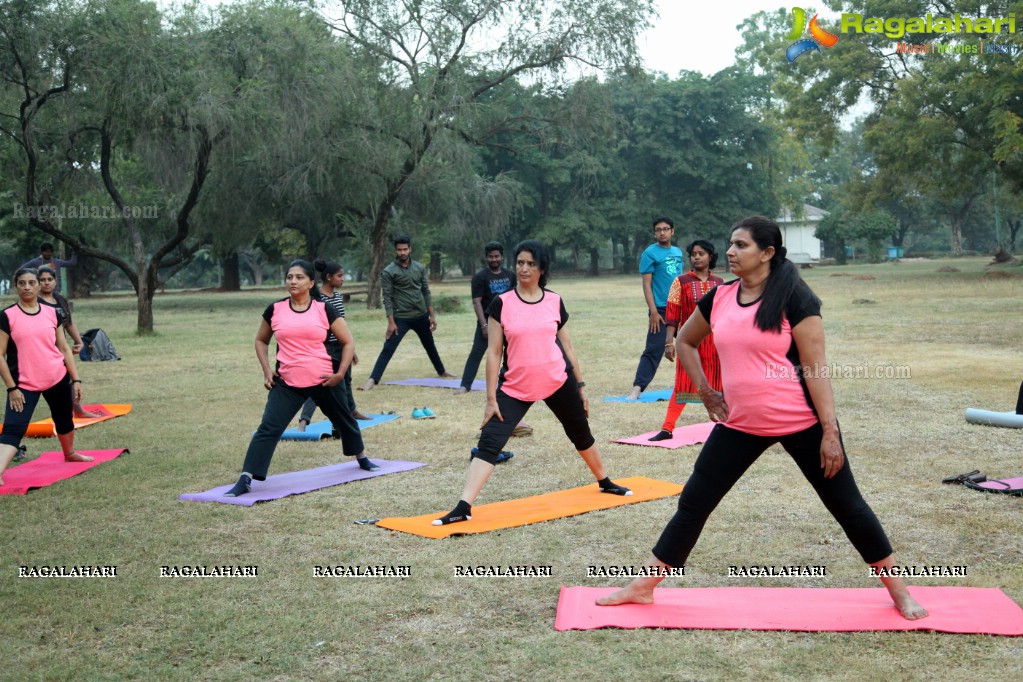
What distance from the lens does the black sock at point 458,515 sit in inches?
251

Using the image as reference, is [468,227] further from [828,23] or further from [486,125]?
[828,23]

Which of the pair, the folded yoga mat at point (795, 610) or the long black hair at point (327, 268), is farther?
the long black hair at point (327, 268)

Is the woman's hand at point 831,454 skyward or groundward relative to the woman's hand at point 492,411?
skyward

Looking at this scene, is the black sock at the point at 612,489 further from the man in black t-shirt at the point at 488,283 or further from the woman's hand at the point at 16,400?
the man in black t-shirt at the point at 488,283

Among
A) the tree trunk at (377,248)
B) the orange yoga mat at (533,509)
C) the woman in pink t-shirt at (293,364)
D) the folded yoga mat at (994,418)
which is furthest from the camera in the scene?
the tree trunk at (377,248)

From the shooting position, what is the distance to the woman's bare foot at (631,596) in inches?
189

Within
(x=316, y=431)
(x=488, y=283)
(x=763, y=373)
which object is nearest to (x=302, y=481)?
(x=316, y=431)

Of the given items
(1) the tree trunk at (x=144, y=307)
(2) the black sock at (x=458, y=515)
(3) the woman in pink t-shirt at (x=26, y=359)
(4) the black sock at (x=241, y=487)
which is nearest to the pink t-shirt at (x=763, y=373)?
(2) the black sock at (x=458, y=515)

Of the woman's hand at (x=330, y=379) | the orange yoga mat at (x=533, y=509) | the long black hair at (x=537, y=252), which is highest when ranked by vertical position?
the long black hair at (x=537, y=252)

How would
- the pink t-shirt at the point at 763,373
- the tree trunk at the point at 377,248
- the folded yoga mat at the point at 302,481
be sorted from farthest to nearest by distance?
the tree trunk at the point at 377,248
the folded yoga mat at the point at 302,481
the pink t-shirt at the point at 763,373

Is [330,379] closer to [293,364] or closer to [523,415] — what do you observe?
[293,364]

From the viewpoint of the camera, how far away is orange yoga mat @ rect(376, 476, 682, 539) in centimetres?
630

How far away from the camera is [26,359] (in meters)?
7.97

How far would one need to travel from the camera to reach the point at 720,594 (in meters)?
5.00
